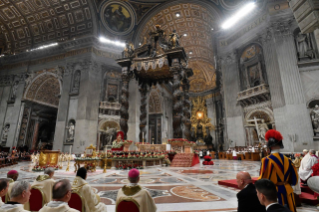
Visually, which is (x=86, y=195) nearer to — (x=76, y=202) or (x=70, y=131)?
(x=76, y=202)

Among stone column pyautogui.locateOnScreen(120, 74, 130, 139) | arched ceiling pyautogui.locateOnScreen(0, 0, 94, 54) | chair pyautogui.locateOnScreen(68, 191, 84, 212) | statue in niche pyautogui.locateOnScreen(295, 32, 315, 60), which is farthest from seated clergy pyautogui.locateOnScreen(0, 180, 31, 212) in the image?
arched ceiling pyautogui.locateOnScreen(0, 0, 94, 54)

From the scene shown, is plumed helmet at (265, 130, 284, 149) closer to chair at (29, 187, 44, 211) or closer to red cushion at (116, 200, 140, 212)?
red cushion at (116, 200, 140, 212)

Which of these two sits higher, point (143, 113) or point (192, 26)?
point (192, 26)

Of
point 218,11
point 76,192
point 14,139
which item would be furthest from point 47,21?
point 76,192

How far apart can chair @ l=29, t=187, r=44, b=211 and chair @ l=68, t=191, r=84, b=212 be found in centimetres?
54

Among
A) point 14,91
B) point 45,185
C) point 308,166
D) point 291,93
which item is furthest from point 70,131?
point 291,93

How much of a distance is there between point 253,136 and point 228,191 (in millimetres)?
12009

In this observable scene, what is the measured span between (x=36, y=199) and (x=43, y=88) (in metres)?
21.2

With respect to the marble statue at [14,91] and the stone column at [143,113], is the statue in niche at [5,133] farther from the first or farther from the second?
the stone column at [143,113]

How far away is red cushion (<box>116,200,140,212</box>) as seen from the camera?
1599mm

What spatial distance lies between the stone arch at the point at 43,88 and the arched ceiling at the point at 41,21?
12.9ft

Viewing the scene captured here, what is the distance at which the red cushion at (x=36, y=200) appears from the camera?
2.19 m

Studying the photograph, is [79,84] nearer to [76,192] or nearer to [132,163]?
[132,163]

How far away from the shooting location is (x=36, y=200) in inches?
86.4
